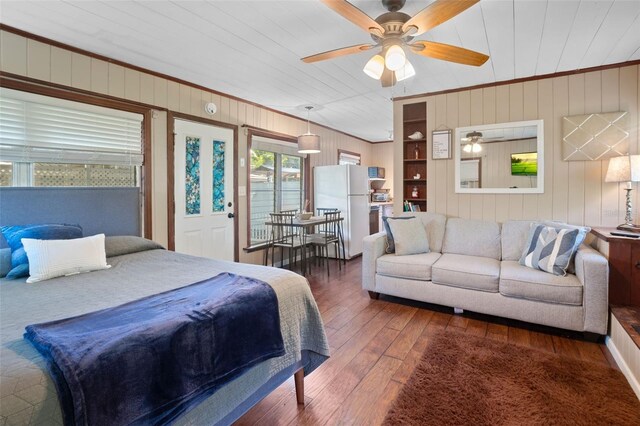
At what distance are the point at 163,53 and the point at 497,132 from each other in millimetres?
3715

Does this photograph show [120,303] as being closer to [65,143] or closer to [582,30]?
[65,143]

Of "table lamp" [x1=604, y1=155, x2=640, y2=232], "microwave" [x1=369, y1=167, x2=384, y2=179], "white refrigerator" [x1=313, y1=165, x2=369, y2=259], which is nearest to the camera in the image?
"table lamp" [x1=604, y1=155, x2=640, y2=232]

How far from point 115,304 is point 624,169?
4.10m

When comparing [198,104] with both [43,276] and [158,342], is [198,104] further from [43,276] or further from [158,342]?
[158,342]

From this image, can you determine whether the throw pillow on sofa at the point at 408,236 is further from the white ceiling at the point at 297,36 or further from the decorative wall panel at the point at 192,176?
the decorative wall panel at the point at 192,176

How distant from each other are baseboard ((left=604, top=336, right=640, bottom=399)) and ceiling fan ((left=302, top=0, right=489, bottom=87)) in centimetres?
222

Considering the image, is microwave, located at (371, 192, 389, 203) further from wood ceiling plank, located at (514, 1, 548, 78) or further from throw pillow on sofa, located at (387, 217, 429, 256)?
wood ceiling plank, located at (514, 1, 548, 78)

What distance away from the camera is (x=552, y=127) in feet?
11.5

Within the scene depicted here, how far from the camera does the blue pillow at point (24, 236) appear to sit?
1965 millimetres

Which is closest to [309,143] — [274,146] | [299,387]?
[274,146]

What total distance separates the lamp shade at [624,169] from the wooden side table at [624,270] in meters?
0.68

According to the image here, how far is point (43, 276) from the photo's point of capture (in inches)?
75.0

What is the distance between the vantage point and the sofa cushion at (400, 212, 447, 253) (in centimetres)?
382

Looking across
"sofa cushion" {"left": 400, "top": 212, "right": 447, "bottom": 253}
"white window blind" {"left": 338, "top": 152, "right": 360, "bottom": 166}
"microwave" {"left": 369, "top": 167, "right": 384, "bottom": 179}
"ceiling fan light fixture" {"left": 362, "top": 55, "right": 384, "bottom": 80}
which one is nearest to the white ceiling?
"ceiling fan light fixture" {"left": 362, "top": 55, "right": 384, "bottom": 80}
